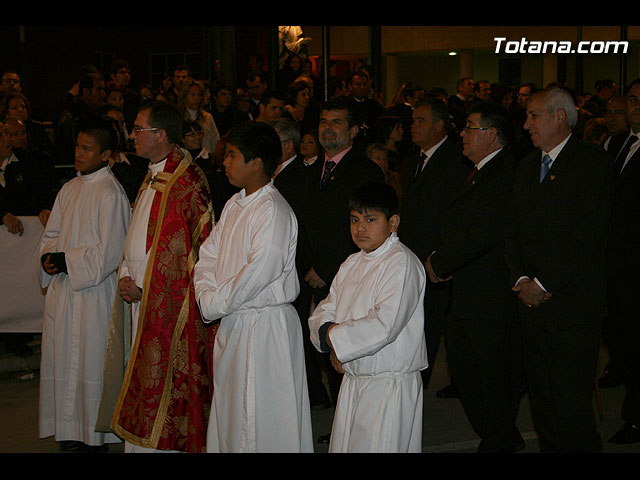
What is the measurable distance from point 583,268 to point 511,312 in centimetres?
66

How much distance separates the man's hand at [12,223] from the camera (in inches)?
314

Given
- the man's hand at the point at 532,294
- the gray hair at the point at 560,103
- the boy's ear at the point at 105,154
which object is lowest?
the man's hand at the point at 532,294

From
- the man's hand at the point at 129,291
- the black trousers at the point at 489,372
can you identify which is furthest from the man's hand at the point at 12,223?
the black trousers at the point at 489,372

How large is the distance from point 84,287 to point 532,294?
2808 mm

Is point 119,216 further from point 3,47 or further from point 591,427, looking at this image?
point 3,47

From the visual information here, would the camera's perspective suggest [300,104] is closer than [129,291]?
No

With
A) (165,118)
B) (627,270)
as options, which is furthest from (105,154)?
(627,270)

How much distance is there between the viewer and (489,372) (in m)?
5.24

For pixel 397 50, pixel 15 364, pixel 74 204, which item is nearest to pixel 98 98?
pixel 15 364

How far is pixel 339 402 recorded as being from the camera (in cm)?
427

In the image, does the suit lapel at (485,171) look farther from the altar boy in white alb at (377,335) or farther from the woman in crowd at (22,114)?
the woman in crowd at (22,114)

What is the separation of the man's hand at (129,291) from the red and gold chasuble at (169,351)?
0.10 metres

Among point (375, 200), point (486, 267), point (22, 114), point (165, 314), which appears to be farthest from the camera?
point (22, 114)

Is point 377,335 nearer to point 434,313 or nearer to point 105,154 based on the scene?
point 434,313
